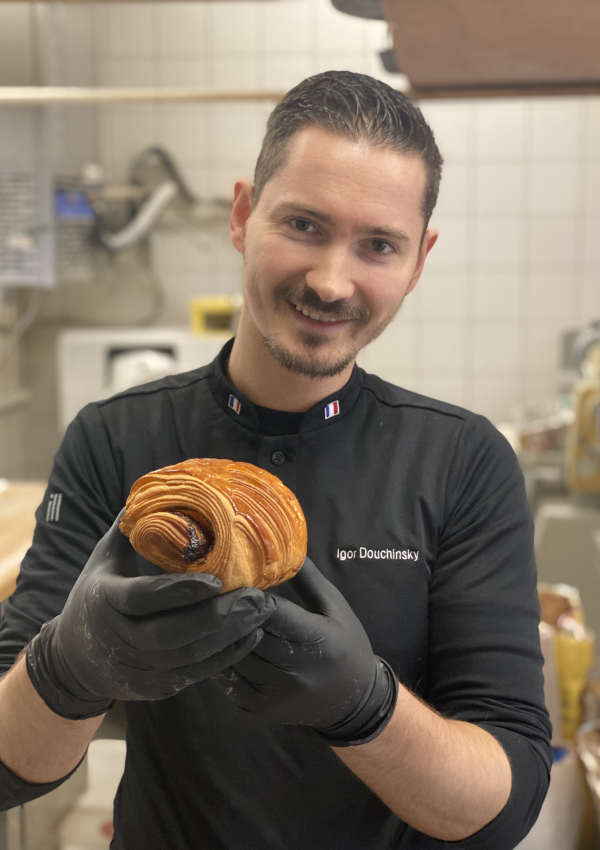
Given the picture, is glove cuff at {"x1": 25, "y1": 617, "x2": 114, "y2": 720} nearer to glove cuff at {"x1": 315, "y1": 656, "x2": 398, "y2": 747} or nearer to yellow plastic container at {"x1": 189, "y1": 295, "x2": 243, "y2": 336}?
glove cuff at {"x1": 315, "y1": 656, "x2": 398, "y2": 747}

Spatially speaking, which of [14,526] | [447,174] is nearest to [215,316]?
[447,174]

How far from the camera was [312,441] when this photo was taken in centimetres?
98

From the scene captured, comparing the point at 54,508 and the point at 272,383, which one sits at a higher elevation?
the point at 272,383

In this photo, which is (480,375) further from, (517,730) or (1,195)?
(517,730)

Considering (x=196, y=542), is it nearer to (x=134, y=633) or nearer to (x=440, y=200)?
(x=134, y=633)

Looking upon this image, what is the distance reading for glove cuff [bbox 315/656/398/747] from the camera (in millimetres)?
773

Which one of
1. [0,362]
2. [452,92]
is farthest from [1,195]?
[452,92]

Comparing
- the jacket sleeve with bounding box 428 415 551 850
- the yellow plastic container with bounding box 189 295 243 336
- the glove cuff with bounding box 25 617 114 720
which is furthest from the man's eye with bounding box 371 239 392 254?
the yellow plastic container with bounding box 189 295 243 336

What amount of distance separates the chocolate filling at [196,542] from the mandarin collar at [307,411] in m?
0.31

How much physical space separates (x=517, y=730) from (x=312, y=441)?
1.29 ft

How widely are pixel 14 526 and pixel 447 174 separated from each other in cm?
319

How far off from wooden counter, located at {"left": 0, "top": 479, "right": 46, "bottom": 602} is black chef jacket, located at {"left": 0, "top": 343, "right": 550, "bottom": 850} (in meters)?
0.23

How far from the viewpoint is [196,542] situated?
2.19ft

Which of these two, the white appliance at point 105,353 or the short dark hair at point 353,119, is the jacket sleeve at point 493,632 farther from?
the white appliance at point 105,353
